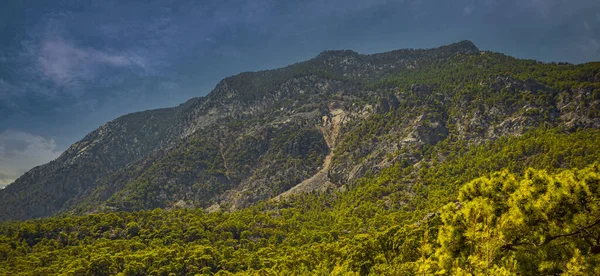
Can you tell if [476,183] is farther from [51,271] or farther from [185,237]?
[185,237]

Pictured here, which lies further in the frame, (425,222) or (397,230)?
(425,222)

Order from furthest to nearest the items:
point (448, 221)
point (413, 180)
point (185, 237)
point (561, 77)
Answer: point (561, 77) < point (413, 180) < point (185, 237) < point (448, 221)

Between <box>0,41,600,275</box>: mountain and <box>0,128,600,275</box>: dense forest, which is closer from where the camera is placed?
<box>0,128,600,275</box>: dense forest

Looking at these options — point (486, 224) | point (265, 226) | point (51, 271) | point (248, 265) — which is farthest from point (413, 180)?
point (486, 224)

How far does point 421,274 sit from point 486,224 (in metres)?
5.43

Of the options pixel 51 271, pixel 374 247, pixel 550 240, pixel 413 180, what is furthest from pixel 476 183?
pixel 413 180

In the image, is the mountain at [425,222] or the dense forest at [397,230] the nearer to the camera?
the dense forest at [397,230]

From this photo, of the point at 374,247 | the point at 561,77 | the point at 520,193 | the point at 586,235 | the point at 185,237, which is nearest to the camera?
the point at 586,235

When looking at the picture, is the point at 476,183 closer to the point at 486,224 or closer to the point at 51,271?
the point at 486,224

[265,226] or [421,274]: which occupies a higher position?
[421,274]

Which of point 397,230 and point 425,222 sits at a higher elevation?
point 397,230

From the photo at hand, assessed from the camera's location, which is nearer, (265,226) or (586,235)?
(586,235)

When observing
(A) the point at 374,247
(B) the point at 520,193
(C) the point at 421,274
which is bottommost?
(A) the point at 374,247

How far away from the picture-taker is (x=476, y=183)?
21.2 m
